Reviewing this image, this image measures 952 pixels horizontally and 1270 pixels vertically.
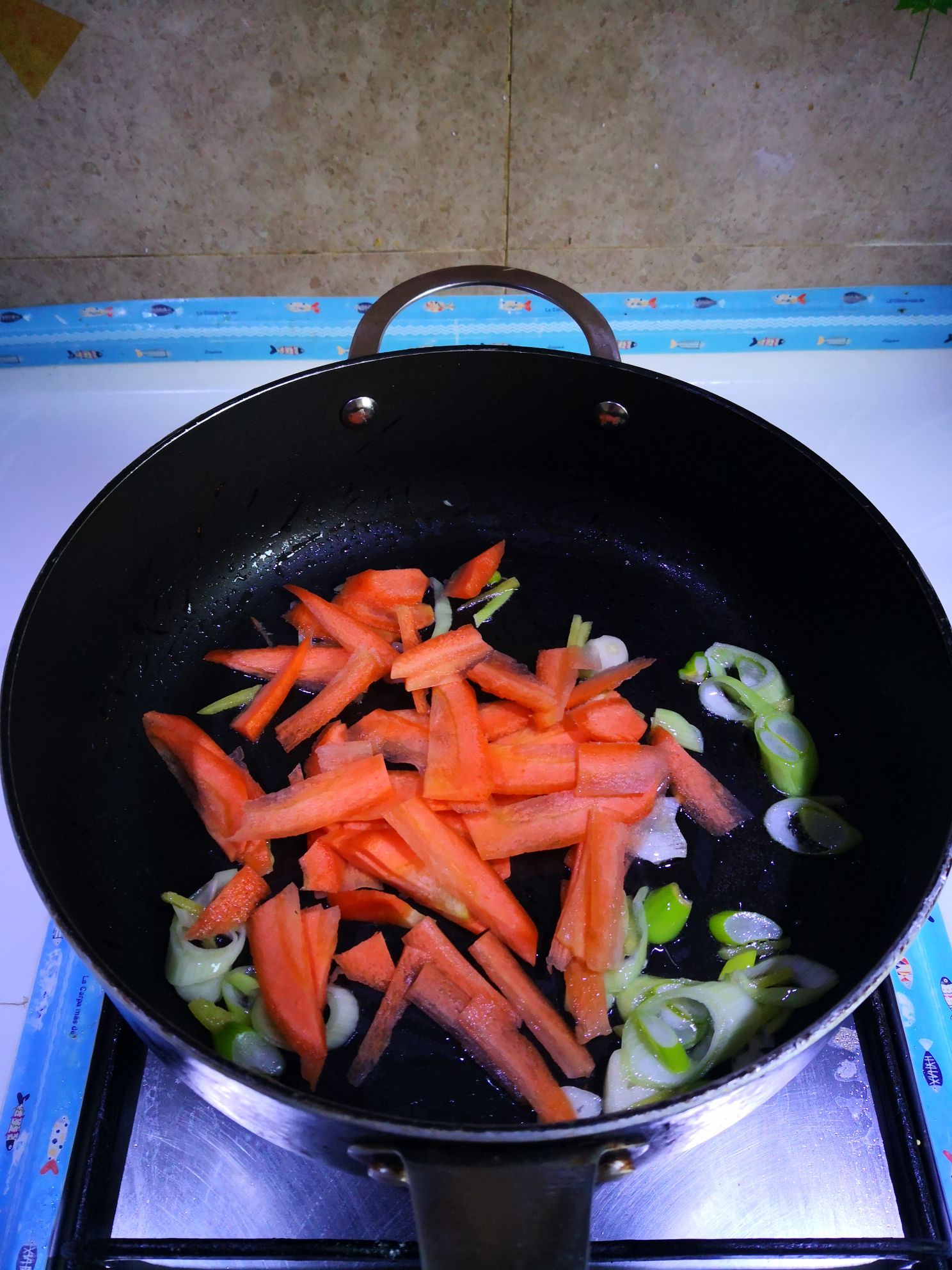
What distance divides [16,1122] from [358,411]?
99 cm

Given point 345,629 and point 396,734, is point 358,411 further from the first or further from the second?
point 396,734

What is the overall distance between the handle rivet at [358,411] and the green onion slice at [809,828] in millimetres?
800

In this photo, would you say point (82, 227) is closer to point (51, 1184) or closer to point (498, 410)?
point (498, 410)

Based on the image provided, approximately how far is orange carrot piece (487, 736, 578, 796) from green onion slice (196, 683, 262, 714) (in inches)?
14.2

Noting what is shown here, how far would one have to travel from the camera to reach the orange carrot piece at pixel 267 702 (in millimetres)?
1185

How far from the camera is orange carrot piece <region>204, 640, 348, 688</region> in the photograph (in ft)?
4.06

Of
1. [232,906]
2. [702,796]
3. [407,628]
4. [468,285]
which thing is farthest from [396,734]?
[468,285]

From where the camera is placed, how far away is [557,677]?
120 centimetres

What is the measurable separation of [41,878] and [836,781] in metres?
0.94

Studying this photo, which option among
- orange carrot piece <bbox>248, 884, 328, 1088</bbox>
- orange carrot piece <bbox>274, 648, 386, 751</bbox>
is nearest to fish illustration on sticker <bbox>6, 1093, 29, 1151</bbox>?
orange carrot piece <bbox>248, 884, 328, 1088</bbox>

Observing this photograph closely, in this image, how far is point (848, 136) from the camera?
1.43 meters

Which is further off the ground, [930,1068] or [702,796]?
[702,796]

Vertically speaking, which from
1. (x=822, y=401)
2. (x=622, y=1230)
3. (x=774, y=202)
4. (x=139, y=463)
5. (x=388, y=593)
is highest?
(x=774, y=202)

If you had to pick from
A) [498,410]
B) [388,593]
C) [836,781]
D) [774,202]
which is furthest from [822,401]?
[388,593]
